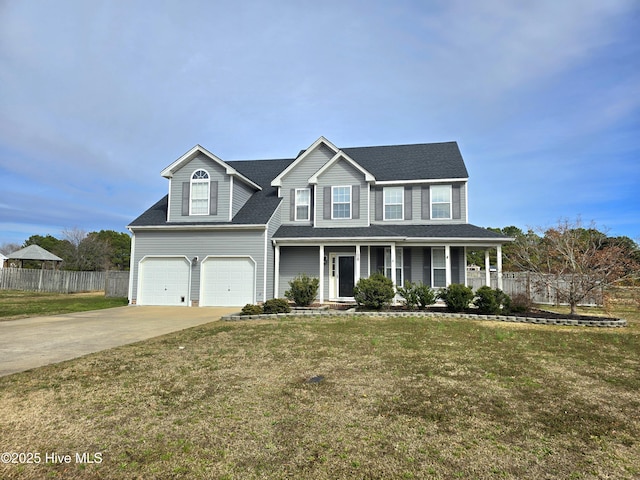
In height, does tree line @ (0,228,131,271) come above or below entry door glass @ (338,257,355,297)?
above

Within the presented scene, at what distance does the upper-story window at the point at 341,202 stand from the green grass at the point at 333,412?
10.7 m

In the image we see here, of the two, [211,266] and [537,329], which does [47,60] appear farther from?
[537,329]

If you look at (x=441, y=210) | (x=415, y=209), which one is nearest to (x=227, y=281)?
(x=415, y=209)

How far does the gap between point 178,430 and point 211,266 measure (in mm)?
13445

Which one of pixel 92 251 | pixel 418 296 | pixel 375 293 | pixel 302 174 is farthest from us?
pixel 92 251

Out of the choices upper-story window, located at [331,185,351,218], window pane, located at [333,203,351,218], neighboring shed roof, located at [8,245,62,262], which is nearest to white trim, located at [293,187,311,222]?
upper-story window, located at [331,185,351,218]

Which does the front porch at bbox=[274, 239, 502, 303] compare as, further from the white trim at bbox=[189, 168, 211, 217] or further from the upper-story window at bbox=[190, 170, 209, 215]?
the upper-story window at bbox=[190, 170, 209, 215]

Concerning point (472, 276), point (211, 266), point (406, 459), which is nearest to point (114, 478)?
point (406, 459)

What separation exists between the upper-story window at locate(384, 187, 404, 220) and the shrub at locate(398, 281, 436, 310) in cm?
506

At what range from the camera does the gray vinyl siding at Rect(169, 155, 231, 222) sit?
1702 centimetres

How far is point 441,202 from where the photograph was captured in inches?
694

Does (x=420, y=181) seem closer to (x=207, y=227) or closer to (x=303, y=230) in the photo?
(x=303, y=230)

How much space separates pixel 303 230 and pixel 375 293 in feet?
17.7

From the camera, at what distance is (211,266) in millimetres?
16547
